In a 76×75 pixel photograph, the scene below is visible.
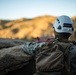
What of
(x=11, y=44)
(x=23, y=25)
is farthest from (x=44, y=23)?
(x=11, y=44)

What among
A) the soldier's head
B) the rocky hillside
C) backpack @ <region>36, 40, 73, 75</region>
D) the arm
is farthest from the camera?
the rocky hillside

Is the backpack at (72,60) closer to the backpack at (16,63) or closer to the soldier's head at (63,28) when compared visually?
the soldier's head at (63,28)

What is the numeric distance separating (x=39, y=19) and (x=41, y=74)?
77962mm

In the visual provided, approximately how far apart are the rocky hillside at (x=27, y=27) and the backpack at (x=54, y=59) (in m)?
63.7

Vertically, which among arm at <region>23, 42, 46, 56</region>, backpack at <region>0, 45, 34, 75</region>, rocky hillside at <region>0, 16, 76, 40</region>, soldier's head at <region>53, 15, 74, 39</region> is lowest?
rocky hillside at <region>0, 16, 76, 40</region>

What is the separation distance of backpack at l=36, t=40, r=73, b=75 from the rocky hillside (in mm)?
63718

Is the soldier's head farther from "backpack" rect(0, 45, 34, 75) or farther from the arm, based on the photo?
"backpack" rect(0, 45, 34, 75)

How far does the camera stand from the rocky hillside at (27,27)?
71.4 m

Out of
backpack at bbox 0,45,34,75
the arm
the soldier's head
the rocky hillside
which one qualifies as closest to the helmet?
the soldier's head

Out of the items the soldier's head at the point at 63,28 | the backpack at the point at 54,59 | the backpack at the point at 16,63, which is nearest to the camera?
the backpack at the point at 54,59

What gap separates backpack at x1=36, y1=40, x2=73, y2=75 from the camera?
5141 mm

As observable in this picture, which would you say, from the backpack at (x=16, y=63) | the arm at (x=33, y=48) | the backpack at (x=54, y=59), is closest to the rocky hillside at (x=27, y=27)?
the backpack at (x=16, y=63)

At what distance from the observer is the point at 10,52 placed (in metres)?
6.51

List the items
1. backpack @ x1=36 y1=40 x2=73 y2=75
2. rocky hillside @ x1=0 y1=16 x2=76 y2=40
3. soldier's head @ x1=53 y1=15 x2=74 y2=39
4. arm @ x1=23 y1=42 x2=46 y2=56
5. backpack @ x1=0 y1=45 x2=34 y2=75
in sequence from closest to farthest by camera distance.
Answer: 1. backpack @ x1=36 y1=40 x2=73 y2=75
2. arm @ x1=23 y1=42 x2=46 y2=56
3. soldier's head @ x1=53 y1=15 x2=74 y2=39
4. backpack @ x1=0 y1=45 x2=34 y2=75
5. rocky hillside @ x1=0 y1=16 x2=76 y2=40
